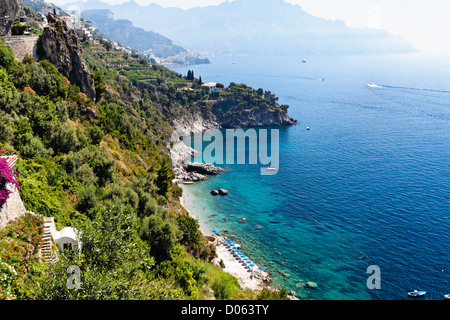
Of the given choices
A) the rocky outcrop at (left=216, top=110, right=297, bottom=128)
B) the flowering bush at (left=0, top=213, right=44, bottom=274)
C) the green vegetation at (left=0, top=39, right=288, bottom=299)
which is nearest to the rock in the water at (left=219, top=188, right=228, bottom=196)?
the green vegetation at (left=0, top=39, right=288, bottom=299)

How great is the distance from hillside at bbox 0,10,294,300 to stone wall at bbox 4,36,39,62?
3.38 ft

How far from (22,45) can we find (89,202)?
80.9 ft

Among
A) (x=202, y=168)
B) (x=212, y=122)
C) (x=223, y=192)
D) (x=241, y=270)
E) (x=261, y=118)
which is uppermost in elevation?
(x=261, y=118)

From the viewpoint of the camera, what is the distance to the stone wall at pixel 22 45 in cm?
3478

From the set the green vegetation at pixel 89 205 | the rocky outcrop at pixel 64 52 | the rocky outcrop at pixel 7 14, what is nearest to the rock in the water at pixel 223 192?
the green vegetation at pixel 89 205

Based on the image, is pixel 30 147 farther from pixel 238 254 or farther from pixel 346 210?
pixel 346 210

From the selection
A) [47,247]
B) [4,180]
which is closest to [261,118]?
[47,247]

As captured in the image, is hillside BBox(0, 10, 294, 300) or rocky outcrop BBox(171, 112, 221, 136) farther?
rocky outcrop BBox(171, 112, 221, 136)

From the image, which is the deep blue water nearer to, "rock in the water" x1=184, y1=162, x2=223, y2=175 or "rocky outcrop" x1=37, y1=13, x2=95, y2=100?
"rock in the water" x1=184, y1=162, x2=223, y2=175

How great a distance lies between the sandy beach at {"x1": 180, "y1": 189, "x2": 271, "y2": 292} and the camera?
36.2 metres

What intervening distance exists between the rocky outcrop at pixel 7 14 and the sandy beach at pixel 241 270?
38.9 metres

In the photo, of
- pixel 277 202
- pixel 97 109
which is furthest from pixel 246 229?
pixel 97 109

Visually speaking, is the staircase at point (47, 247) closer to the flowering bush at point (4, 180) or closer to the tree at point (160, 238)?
the flowering bush at point (4, 180)

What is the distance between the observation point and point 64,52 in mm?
40500
